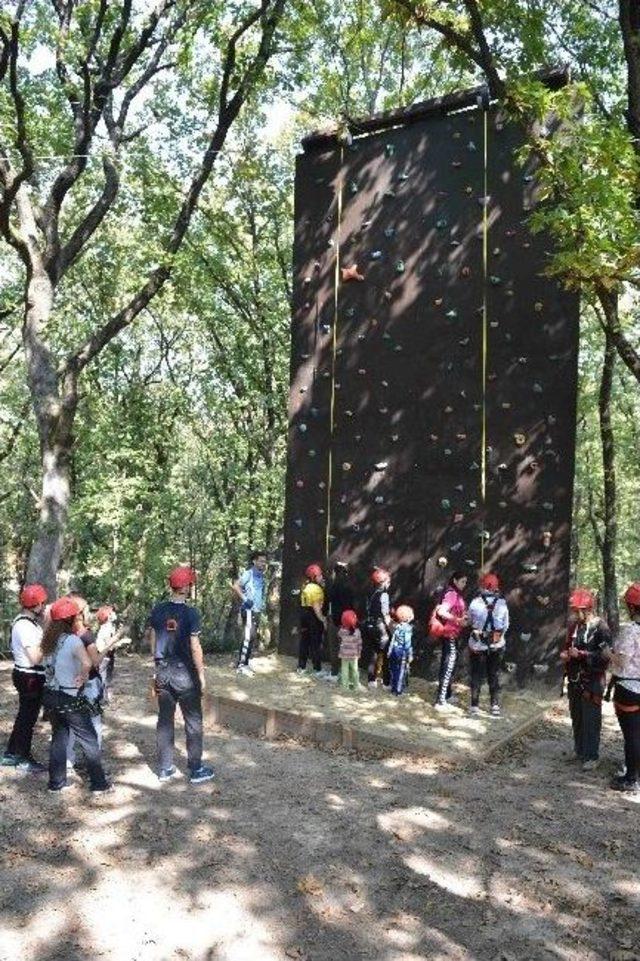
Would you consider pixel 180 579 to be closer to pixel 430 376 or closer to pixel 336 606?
pixel 336 606

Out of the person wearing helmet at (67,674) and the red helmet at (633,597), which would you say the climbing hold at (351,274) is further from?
the person wearing helmet at (67,674)

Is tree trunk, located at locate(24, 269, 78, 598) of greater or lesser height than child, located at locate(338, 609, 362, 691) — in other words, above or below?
above

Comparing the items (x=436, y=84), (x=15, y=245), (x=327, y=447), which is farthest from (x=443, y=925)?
(x=436, y=84)

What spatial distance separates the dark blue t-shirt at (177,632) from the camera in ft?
22.5

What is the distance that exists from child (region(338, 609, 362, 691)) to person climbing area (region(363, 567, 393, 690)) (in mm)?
441

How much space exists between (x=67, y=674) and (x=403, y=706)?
479 cm

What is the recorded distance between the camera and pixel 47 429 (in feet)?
38.8

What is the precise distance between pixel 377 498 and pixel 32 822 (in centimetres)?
715

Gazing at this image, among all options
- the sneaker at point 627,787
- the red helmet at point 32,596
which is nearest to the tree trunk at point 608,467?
the sneaker at point 627,787

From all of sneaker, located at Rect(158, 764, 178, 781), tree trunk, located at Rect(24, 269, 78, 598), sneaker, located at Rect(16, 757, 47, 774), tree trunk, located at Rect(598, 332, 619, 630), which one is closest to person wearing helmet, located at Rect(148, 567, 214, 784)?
sneaker, located at Rect(158, 764, 178, 781)

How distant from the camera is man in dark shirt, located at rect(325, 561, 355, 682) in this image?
11191mm

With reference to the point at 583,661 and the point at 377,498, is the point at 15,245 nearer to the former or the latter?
the point at 377,498

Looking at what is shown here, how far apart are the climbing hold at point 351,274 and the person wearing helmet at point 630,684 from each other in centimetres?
720

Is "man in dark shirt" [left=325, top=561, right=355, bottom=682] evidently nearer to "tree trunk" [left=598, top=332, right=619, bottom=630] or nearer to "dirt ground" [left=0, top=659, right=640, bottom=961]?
"dirt ground" [left=0, top=659, right=640, bottom=961]
